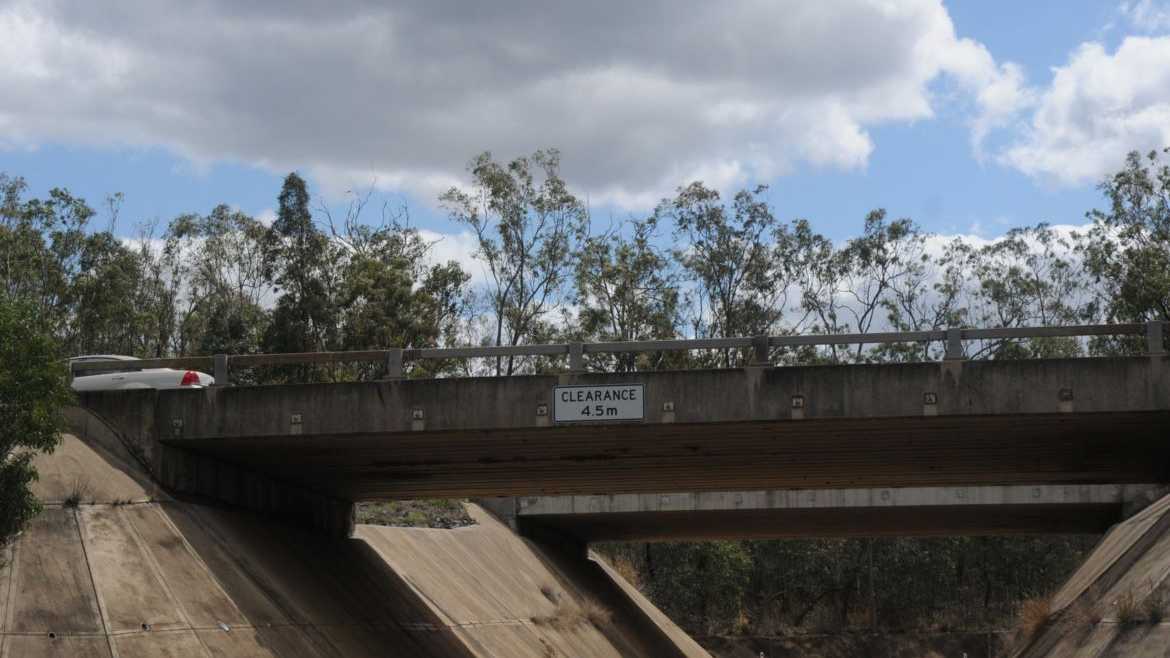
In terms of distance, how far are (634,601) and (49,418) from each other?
108 feet

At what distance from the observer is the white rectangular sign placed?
23.5m

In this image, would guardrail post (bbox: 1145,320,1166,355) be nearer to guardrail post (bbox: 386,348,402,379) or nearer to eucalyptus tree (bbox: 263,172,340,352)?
guardrail post (bbox: 386,348,402,379)

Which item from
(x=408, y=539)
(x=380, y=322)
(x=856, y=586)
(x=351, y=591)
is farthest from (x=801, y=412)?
Answer: (x=856, y=586)

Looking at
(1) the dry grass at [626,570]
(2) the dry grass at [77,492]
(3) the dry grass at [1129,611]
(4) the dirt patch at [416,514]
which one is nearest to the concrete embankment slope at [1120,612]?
(3) the dry grass at [1129,611]

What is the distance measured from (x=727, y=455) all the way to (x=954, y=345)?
22.3 feet

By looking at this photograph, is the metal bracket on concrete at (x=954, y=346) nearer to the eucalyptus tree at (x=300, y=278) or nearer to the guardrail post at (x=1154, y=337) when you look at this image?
the guardrail post at (x=1154, y=337)

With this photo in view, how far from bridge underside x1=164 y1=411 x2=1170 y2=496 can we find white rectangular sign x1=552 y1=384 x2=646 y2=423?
0.38 m

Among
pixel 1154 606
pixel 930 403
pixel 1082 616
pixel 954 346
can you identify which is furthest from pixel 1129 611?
pixel 954 346

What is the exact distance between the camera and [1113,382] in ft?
72.8

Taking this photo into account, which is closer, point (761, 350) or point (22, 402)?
point (22, 402)

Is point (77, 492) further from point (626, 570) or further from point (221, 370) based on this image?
point (626, 570)

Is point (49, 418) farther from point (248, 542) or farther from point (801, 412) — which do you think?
point (801, 412)

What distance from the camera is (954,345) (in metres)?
22.6

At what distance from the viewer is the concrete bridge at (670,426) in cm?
2253
